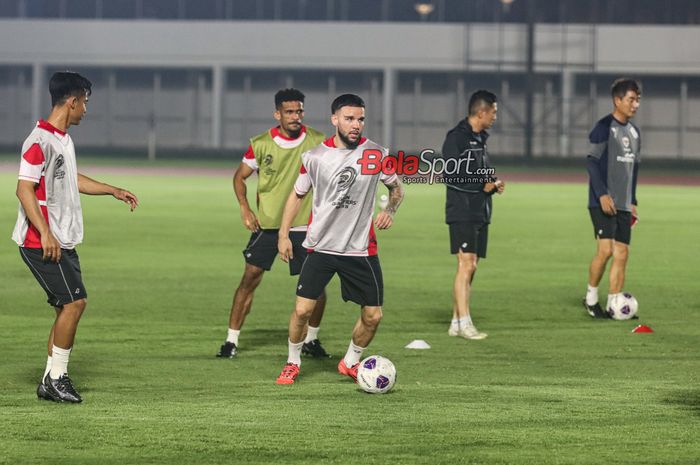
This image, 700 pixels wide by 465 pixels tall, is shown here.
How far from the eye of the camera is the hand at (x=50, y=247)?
8.90m

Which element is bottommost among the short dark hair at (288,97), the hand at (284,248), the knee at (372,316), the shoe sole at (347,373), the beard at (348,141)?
the shoe sole at (347,373)

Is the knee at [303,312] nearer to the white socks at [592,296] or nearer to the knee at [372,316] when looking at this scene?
the knee at [372,316]

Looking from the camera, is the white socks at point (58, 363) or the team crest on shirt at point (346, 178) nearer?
the white socks at point (58, 363)

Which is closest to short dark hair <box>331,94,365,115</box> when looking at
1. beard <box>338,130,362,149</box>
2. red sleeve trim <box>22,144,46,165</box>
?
beard <box>338,130,362,149</box>

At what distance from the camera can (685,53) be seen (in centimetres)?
6322

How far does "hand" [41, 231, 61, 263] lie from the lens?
350 inches

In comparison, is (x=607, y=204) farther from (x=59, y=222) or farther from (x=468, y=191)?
(x=59, y=222)

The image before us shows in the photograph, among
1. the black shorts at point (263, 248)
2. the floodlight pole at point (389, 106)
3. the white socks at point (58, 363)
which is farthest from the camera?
the floodlight pole at point (389, 106)

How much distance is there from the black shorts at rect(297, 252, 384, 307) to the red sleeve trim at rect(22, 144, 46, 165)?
2.12 meters

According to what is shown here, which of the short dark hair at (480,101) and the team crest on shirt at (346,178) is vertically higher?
the short dark hair at (480,101)

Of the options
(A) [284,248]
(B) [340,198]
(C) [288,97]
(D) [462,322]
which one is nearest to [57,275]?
(A) [284,248]

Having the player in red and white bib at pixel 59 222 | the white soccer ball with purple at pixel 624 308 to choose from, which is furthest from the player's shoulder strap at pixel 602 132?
the player in red and white bib at pixel 59 222

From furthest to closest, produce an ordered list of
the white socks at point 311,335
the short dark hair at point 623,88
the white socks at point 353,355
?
1. the short dark hair at point 623,88
2. the white socks at point 311,335
3. the white socks at point 353,355

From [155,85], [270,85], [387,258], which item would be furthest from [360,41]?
[387,258]
